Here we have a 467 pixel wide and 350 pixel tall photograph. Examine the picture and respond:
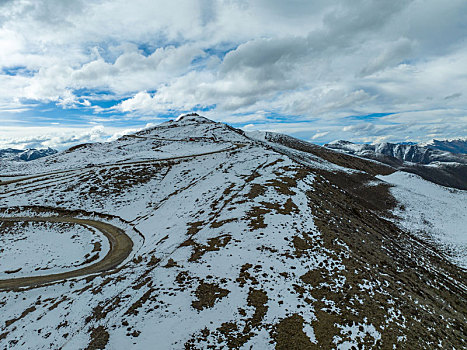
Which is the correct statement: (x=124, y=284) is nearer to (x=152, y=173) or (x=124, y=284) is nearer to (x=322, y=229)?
(x=322, y=229)

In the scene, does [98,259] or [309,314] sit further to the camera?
[98,259]

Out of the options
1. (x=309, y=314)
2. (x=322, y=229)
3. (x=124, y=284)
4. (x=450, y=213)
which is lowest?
(x=450, y=213)

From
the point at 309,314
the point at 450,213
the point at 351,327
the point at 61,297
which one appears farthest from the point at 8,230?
the point at 450,213

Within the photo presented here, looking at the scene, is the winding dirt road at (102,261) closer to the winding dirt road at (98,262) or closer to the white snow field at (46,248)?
the winding dirt road at (98,262)

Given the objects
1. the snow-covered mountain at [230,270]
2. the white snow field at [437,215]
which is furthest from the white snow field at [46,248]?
the white snow field at [437,215]

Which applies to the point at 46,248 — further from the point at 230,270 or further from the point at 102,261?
the point at 230,270

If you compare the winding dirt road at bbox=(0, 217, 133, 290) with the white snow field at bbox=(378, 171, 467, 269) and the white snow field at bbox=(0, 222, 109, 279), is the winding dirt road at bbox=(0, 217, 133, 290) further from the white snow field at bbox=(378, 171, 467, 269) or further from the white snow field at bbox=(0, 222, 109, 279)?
the white snow field at bbox=(378, 171, 467, 269)

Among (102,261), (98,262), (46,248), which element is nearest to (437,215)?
(102,261)
